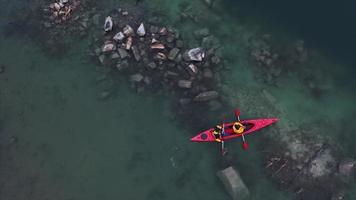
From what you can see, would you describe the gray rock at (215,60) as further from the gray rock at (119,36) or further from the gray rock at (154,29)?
the gray rock at (119,36)

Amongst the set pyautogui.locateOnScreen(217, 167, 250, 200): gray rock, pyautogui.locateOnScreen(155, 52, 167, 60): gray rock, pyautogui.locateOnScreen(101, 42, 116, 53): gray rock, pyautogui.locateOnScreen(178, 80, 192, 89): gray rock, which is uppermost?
pyautogui.locateOnScreen(155, 52, 167, 60): gray rock

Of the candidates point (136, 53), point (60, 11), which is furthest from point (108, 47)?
point (60, 11)

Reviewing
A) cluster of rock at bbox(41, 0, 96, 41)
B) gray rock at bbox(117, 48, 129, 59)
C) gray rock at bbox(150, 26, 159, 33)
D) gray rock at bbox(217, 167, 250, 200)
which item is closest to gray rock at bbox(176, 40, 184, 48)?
gray rock at bbox(150, 26, 159, 33)

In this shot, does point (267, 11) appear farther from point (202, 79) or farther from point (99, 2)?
point (99, 2)

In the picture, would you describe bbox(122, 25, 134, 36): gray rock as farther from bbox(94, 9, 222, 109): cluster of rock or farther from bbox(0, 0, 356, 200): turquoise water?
bbox(0, 0, 356, 200): turquoise water

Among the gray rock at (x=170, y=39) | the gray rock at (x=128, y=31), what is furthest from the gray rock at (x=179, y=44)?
the gray rock at (x=128, y=31)

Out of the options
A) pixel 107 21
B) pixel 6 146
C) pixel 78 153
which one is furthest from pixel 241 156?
pixel 6 146
